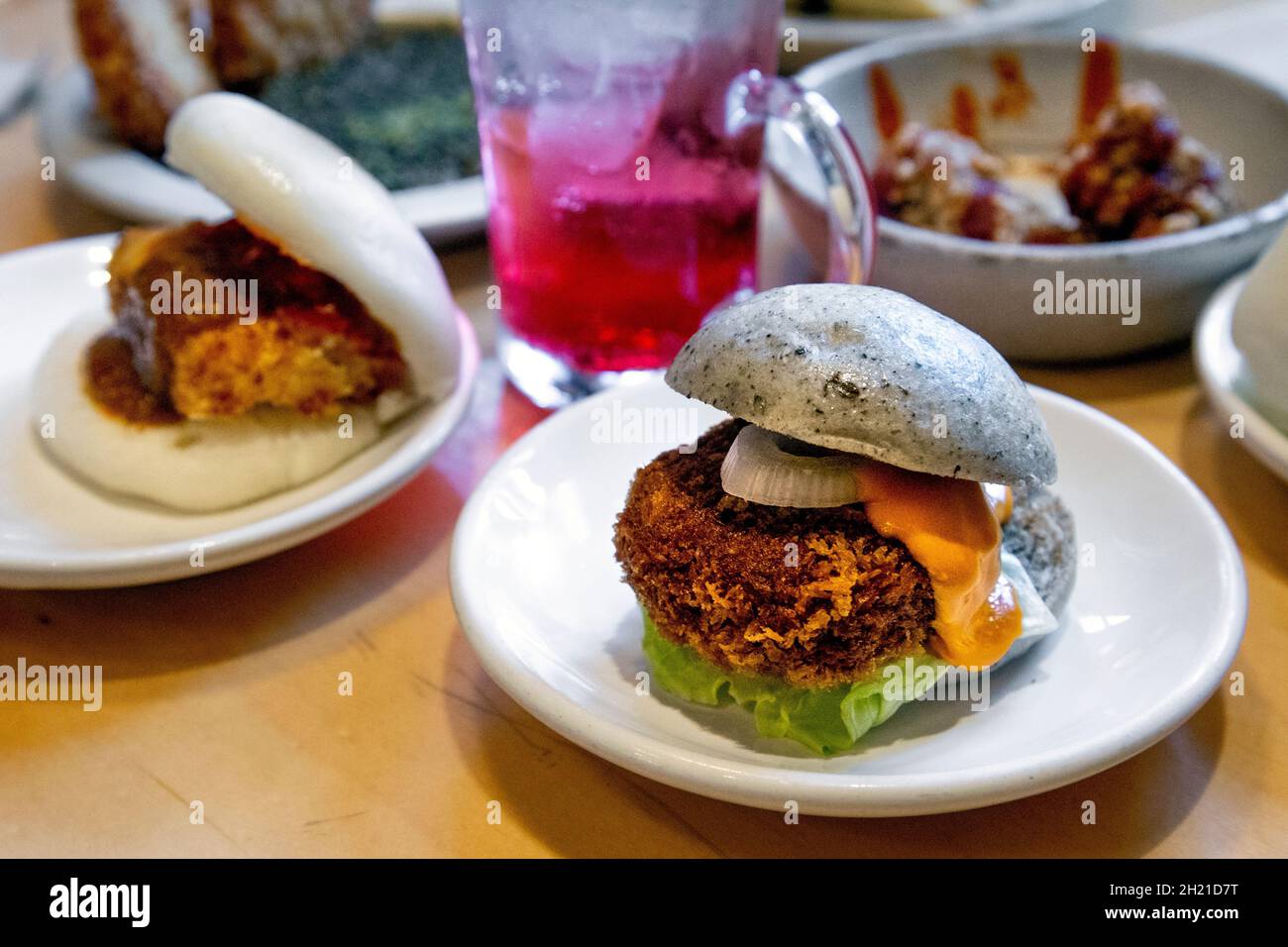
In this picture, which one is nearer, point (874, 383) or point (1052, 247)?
point (874, 383)

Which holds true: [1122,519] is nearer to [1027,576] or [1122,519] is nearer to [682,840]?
[1027,576]

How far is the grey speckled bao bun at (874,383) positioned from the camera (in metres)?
0.94

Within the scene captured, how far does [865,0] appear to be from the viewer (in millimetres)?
2562

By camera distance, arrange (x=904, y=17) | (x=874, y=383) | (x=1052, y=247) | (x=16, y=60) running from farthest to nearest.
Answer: (x=16, y=60), (x=904, y=17), (x=1052, y=247), (x=874, y=383)

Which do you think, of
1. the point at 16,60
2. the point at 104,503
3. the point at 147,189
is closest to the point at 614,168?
the point at 104,503

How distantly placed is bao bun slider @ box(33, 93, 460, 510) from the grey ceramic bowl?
610mm

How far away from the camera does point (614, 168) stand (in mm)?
1438

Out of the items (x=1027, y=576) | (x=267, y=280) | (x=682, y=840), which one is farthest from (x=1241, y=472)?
(x=267, y=280)

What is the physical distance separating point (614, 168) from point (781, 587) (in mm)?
657

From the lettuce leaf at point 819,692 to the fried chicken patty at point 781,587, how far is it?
0.01 metres

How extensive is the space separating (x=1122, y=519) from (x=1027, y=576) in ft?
0.68

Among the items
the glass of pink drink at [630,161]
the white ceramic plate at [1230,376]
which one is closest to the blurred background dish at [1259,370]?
the white ceramic plate at [1230,376]

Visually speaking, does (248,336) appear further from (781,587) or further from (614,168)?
(781,587)

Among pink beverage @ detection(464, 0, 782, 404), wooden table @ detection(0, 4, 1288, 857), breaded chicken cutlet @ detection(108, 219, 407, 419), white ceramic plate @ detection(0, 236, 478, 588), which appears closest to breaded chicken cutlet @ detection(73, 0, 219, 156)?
white ceramic plate @ detection(0, 236, 478, 588)
